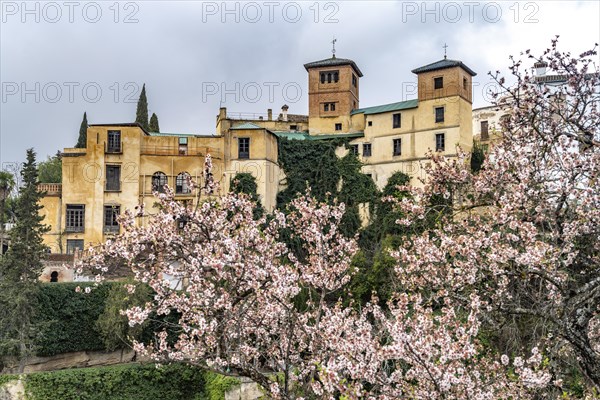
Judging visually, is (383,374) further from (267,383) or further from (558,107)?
(558,107)

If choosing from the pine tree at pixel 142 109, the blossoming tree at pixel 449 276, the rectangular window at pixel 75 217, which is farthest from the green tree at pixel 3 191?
the blossoming tree at pixel 449 276

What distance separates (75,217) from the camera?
38.6 meters

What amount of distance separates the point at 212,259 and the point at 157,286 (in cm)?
142

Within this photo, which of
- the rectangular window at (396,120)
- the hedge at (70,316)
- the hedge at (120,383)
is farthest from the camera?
the rectangular window at (396,120)

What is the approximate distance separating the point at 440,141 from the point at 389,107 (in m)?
4.77

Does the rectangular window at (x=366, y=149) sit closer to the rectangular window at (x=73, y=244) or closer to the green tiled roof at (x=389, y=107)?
the green tiled roof at (x=389, y=107)

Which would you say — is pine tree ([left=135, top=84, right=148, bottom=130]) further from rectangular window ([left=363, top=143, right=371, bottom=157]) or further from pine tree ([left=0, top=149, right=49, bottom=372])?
pine tree ([left=0, top=149, right=49, bottom=372])

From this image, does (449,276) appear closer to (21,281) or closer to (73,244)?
(21,281)

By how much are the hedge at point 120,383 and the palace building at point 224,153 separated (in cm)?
1180

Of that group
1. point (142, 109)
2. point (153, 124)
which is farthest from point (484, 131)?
point (142, 109)

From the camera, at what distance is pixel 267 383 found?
923 cm

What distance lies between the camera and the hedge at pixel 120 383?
2550cm

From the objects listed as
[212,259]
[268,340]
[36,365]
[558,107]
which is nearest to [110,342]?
[36,365]

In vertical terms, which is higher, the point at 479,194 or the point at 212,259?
the point at 479,194
